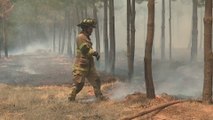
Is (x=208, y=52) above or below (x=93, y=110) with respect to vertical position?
above

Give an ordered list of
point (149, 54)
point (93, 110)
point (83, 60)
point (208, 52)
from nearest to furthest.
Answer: point (93, 110), point (208, 52), point (149, 54), point (83, 60)

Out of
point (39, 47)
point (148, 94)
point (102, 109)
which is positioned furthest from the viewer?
point (39, 47)

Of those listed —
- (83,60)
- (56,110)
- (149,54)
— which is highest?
(149,54)

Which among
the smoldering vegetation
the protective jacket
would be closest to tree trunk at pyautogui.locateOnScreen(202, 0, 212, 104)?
the protective jacket

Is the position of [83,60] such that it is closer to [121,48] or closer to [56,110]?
[56,110]

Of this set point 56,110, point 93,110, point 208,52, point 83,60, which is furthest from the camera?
point 83,60

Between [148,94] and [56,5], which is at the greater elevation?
[56,5]

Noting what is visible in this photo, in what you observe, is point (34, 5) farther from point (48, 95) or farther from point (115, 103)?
point (115, 103)

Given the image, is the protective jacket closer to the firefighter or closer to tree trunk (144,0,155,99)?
the firefighter

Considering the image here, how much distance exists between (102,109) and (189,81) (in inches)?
589

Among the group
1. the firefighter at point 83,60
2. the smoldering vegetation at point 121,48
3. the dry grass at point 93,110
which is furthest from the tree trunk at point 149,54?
the smoldering vegetation at point 121,48

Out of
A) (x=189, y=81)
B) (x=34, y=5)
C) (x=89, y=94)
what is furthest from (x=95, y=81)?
(x=34, y=5)

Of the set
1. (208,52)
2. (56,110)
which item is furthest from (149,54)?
(56,110)

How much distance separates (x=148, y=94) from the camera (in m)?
11.1
